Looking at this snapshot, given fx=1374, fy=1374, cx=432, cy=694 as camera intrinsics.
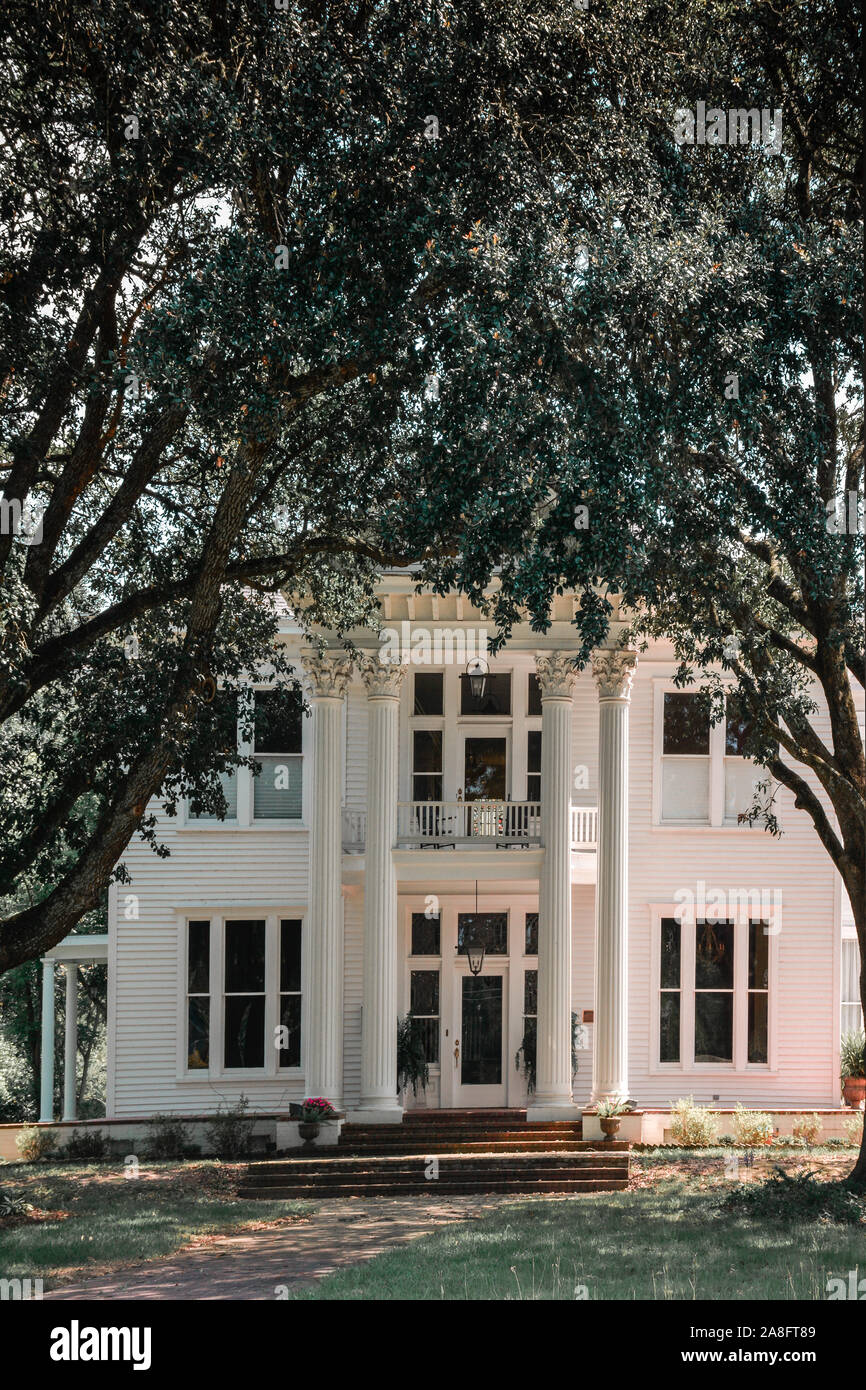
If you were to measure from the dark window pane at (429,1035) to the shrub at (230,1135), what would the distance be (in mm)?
2961

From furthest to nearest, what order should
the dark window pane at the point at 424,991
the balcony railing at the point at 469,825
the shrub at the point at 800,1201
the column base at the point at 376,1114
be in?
the dark window pane at the point at 424,991
the balcony railing at the point at 469,825
the column base at the point at 376,1114
the shrub at the point at 800,1201

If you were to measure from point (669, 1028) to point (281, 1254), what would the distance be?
10748mm

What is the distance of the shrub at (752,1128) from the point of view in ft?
65.9

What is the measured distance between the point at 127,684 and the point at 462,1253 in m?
6.69

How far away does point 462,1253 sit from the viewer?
12195 mm

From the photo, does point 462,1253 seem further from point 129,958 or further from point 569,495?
point 129,958

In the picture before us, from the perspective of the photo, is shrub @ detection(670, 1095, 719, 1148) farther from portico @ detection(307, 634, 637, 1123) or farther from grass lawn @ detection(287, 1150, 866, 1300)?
grass lawn @ detection(287, 1150, 866, 1300)

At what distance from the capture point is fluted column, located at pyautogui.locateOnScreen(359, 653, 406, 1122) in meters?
19.1

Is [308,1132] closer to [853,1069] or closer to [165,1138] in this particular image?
[165,1138]

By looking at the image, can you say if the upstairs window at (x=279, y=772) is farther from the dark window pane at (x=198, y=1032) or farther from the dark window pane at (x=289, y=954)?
the dark window pane at (x=198, y=1032)

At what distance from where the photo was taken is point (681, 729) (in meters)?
22.6

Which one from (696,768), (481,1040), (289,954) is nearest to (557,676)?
(696,768)

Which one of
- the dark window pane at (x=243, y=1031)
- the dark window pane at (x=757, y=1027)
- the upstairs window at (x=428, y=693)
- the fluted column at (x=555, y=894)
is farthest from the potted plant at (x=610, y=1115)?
the upstairs window at (x=428, y=693)

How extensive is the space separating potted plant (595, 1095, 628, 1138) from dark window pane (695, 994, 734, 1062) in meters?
3.95
